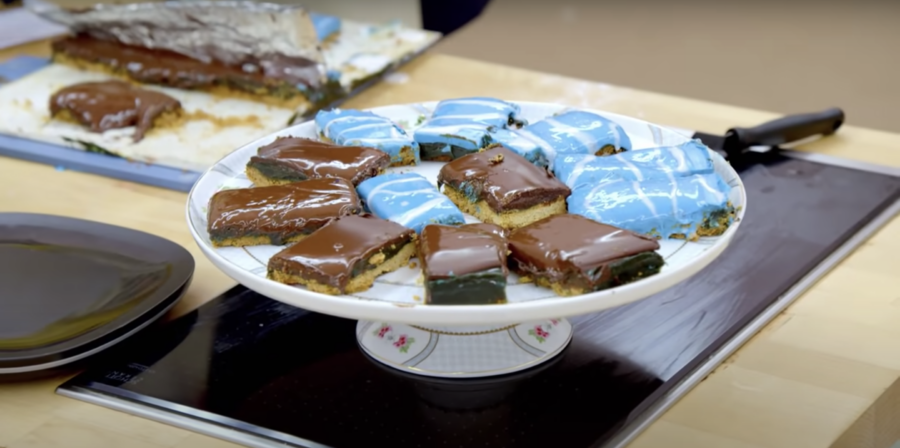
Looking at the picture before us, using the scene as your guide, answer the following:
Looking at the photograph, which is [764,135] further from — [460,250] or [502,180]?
[460,250]

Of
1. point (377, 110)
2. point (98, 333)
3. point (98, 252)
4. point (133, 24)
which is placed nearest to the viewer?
point (98, 333)

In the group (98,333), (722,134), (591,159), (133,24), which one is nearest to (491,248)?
(591,159)

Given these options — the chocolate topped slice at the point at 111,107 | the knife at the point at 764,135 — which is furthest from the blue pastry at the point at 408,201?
the chocolate topped slice at the point at 111,107

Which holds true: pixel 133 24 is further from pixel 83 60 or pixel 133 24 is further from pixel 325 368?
pixel 325 368

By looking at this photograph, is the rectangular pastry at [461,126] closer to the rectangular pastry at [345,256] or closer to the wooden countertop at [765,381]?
the rectangular pastry at [345,256]

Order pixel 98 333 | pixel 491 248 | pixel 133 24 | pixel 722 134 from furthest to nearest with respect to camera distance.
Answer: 1. pixel 133 24
2. pixel 722 134
3. pixel 98 333
4. pixel 491 248

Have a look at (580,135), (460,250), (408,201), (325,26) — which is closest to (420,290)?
(460,250)
